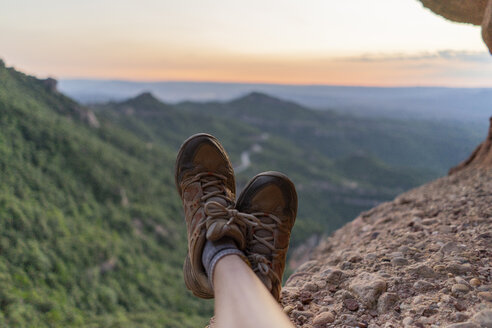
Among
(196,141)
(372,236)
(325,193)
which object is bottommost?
(325,193)

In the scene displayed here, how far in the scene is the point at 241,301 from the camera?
135cm

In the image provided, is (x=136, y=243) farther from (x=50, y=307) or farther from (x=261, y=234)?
(x=261, y=234)

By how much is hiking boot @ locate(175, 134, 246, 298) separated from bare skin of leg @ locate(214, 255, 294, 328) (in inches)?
7.6

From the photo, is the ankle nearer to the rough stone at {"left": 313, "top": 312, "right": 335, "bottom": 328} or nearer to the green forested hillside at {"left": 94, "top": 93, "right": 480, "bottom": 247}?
the rough stone at {"left": 313, "top": 312, "right": 335, "bottom": 328}

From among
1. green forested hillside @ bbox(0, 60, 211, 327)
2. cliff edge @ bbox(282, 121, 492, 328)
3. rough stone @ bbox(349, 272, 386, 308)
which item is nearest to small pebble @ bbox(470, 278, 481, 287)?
cliff edge @ bbox(282, 121, 492, 328)

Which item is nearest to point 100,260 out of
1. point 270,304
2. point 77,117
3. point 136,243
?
point 136,243

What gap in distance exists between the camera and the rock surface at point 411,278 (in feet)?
4.88

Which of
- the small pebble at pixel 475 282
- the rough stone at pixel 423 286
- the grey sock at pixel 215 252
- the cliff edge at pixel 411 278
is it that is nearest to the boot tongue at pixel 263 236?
the grey sock at pixel 215 252

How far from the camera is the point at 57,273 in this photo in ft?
21.8

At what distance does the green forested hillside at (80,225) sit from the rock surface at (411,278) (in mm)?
3191

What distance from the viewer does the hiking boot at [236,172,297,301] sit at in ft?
6.02

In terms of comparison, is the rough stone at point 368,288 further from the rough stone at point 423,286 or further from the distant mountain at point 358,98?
the distant mountain at point 358,98

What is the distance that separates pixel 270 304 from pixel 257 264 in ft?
1.25

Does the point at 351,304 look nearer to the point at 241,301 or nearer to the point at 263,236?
the point at 263,236
